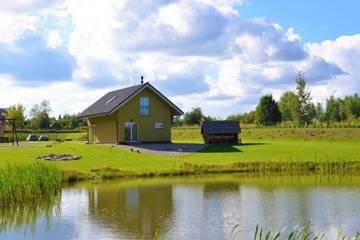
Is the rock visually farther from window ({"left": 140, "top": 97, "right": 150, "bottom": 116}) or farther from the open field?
window ({"left": 140, "top": 97, "right": 150, "bottom": 116})

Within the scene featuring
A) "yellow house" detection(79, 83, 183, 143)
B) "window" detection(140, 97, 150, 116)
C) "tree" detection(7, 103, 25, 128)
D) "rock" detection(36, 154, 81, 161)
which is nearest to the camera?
"rock" detection(36, 154, 81, 161)

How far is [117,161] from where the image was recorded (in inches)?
1211

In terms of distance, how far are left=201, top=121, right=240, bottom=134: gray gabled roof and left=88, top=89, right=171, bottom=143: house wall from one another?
393 cm

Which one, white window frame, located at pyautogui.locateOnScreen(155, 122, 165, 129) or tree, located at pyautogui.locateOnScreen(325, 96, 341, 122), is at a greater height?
tree, located at pyautogui.locateOnScreen(325, 96, 341, 122)

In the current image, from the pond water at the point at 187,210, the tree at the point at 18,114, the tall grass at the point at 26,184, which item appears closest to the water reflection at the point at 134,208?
the pond water at the point at 187,210

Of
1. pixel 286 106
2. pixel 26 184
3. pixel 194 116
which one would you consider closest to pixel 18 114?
pixel 194 116

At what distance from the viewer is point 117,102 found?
43.0 meters

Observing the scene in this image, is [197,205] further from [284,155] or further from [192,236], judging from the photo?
[284,155]

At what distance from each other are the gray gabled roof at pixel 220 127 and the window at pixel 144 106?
16.0ft

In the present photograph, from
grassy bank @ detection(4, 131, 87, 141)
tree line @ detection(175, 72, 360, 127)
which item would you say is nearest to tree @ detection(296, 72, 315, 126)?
tree line @ detection(175, 72, 360, 127)

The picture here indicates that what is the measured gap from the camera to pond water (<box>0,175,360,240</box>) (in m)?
13.9

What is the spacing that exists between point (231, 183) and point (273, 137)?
1193 inches

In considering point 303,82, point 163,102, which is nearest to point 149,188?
point 163,102

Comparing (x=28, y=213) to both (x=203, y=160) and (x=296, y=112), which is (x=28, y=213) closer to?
(x=203, y=160)
